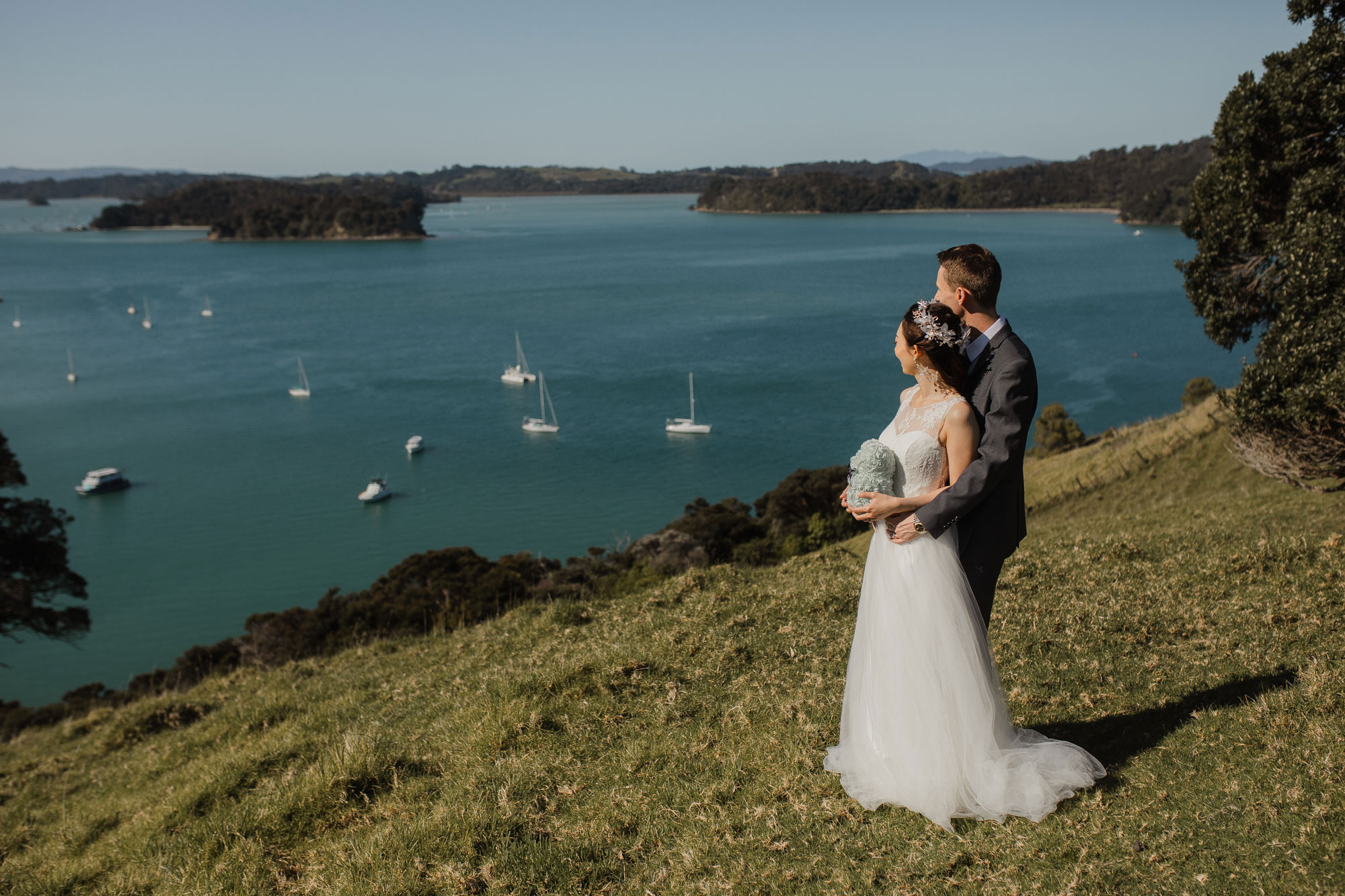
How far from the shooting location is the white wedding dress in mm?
3994

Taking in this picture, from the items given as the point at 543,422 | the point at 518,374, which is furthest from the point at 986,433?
the point at 518,374

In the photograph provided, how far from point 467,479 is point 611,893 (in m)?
44.1

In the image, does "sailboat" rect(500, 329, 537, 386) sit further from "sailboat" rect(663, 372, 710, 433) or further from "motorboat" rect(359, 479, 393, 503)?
"motorboat" rect(359, 479, 393, 503)

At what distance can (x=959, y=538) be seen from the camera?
404 cm

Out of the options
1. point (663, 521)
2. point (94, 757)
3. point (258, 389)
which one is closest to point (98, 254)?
point (258, 389)

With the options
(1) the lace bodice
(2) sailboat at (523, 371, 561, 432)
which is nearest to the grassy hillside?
(1) the lace bodice

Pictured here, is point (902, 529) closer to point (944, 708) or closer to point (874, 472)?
point (874, 472)

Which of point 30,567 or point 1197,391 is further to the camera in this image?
point 1197,391

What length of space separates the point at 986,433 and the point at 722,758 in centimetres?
253

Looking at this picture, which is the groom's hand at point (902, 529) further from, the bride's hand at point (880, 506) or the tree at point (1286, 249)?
the tree at point (1286, 249)

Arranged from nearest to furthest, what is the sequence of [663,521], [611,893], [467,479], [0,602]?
1. [611,893]
2. [0,602]
3. [663,521]
4. [467,479]

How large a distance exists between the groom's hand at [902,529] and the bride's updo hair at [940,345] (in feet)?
2.13

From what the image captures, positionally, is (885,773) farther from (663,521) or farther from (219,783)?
(663,521)

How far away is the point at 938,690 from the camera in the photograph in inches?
160
